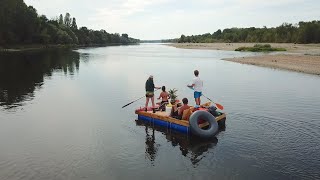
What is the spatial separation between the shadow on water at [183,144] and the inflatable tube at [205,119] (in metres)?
0.33

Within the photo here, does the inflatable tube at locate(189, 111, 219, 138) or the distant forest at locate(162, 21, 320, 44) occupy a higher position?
the distant forest at locate(162, 21, 320, 44)

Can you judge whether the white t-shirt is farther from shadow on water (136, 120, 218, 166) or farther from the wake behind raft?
shadow on water (136, 120, 218, 166)

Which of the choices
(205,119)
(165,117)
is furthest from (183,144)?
(165,117)

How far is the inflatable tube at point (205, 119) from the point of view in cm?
1805

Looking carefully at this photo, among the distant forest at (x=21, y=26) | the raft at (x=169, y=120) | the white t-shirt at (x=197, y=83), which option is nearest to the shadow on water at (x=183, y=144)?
the raft at (x=169, y=120)

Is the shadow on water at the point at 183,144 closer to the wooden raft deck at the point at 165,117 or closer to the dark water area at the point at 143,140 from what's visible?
the dark water area at the point at 143,140

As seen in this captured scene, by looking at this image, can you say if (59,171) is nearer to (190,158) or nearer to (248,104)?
(190,158)

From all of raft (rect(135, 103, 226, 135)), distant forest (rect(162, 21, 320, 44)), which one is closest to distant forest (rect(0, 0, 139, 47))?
distant forest (rect(162, 21, 320, 44))

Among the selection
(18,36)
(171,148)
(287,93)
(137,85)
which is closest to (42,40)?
(18,36)

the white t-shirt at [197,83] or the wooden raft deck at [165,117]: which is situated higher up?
the white t-shirt at [197,83]

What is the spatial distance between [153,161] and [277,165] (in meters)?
5.20

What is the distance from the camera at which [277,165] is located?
1433 cm

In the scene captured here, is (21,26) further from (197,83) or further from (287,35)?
(197,83)

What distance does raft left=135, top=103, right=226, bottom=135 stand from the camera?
1888cm
